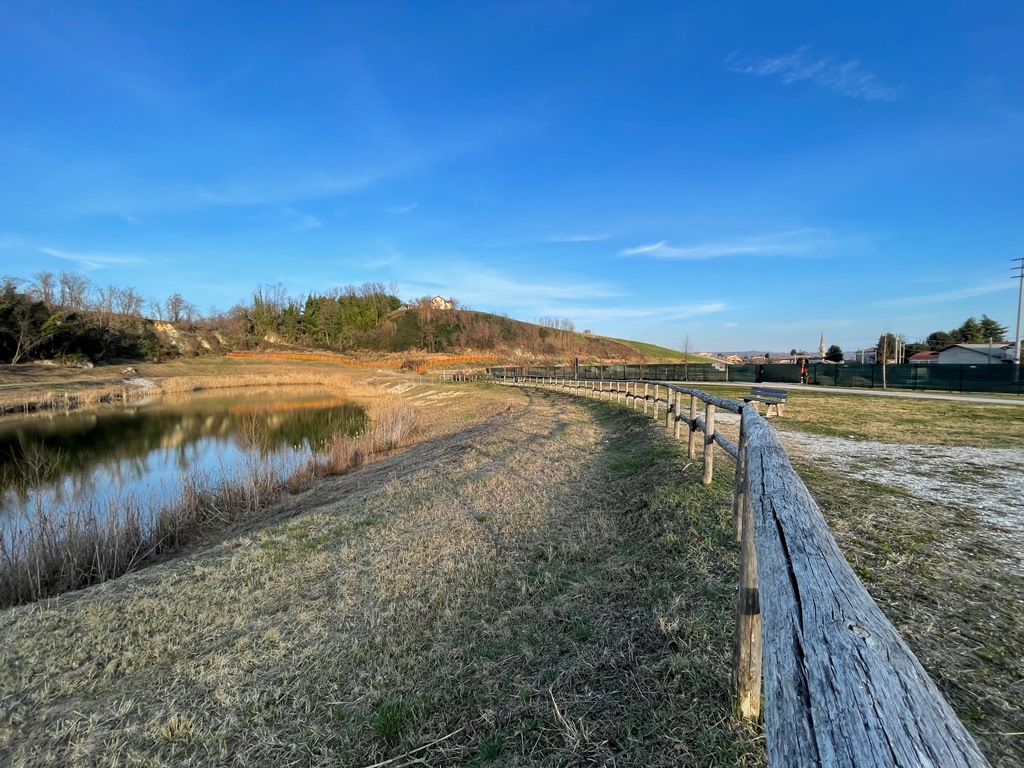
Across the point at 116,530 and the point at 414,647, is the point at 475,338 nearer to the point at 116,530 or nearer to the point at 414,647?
the point at 116,530

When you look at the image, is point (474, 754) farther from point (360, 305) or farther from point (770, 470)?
point (360, 305)

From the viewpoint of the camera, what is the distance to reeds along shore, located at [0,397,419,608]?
7277mm

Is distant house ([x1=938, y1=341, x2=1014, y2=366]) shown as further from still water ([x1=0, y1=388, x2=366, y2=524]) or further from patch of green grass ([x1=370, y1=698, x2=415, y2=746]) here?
patch of green grass ([x1=370, y1=698, x2=415, y2=746])

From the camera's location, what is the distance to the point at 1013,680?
271cm

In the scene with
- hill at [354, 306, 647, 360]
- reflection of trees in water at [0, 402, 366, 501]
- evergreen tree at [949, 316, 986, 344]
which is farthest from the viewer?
hill at [354, 306, 647, 360]

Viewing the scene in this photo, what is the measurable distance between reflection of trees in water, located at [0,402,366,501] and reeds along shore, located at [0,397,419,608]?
303cm

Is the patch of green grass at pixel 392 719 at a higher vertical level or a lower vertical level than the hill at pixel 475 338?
lower

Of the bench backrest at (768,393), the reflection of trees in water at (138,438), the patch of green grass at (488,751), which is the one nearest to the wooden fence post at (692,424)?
the bench backrest at (768,393)

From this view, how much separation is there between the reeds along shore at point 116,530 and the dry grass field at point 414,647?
203cm

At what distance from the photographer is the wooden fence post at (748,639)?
8.17ft

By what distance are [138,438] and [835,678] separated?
26683mm

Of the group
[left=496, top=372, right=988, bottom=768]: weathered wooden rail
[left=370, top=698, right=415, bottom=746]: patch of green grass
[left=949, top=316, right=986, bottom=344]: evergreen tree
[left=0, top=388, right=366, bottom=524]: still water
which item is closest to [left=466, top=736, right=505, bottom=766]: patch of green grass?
[left=370, top=698, right=415, bottom=746]: patch of green grass

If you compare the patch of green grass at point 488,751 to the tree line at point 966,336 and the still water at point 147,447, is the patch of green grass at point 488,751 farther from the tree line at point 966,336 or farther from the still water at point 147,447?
the tree line at point 966,336

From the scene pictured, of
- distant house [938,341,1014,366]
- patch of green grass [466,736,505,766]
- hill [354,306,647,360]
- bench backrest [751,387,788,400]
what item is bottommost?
patch of green grass [466,736,505,766]
